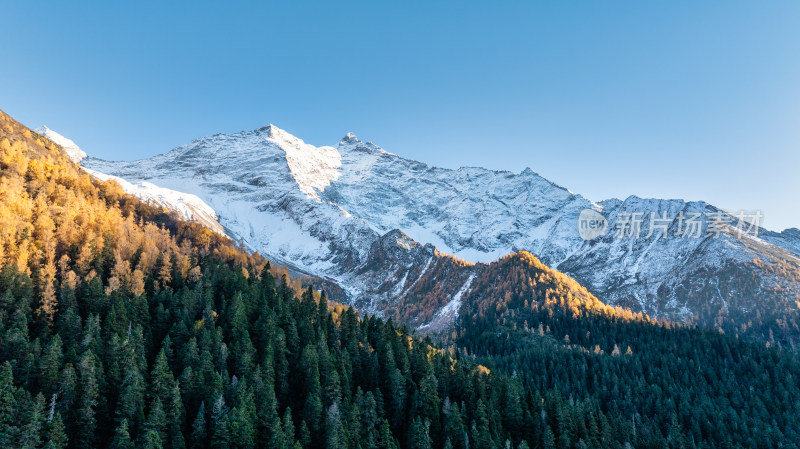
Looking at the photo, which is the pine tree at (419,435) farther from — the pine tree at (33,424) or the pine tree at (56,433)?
the pine tree at (33,424)

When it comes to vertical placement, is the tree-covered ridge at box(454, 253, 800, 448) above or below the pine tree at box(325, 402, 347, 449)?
above

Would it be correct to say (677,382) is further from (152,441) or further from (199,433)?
(152,441)

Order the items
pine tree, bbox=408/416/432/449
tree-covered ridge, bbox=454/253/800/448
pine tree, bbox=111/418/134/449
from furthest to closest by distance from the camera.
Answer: tree-covered ridge, bbox=454/253/800/448
pine tree, bbox=408/416/432/449
pine tree, bbox=111/418/134/449

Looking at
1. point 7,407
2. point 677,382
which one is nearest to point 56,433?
point 7,407

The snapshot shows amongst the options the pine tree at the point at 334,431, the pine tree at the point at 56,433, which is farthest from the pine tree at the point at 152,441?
the pine tree at the point at 334,431

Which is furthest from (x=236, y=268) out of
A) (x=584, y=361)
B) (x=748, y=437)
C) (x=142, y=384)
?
(x=748, y=437)

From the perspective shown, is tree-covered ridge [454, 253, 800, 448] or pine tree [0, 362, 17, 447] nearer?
pine tree [0, 362, 17, 447]

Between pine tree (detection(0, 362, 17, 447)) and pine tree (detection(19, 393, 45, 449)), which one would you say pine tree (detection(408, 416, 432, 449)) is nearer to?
pine tree (detection(19, 393, 45, 449))

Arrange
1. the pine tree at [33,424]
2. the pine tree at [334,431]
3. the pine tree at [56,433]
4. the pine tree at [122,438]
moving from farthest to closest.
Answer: the pine tree at [334,431]
the pine tree at [122,438]
the pine tree at [56,433]
the pine tree at [33,424]

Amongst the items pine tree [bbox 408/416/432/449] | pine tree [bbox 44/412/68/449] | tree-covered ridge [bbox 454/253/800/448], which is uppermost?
tree-covered ridge [bbox 454/253/800/448]

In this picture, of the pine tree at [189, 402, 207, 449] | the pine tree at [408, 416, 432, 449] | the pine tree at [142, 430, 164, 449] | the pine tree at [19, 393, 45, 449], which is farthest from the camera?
the pine tree at [408, 416, 432, 449]

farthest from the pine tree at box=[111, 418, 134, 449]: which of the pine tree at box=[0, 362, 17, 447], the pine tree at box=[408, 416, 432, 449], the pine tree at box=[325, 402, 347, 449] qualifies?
the pine tree at box=[408, 416, 432, 449]

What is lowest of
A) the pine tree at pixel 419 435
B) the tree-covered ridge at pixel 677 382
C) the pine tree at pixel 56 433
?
the pine tree at pixel 56 433

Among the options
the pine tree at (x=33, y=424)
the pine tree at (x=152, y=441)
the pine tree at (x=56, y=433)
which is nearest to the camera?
the pine tree at (x=33, y=424)
